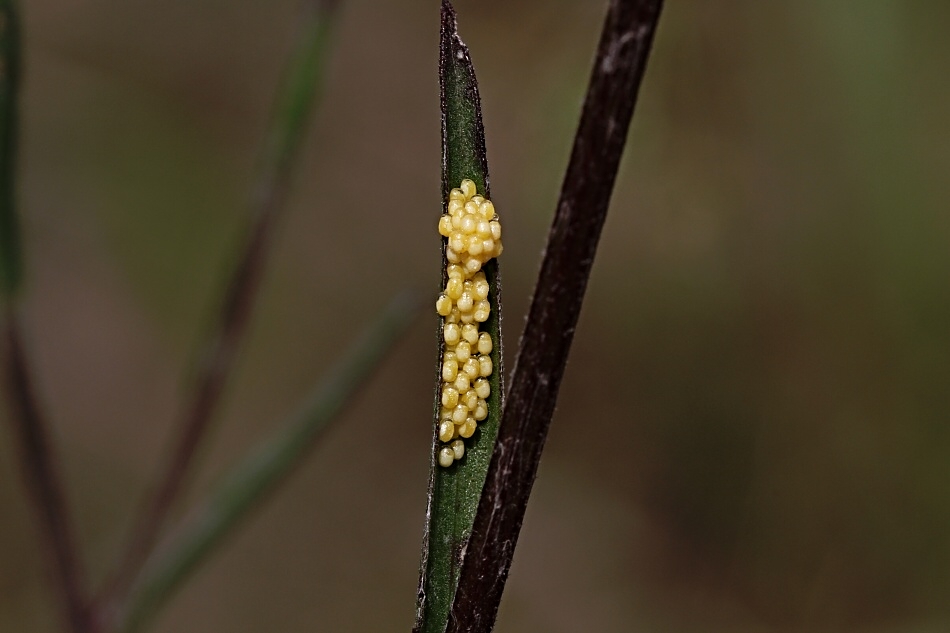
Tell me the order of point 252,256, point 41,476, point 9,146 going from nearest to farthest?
point 9,146 → point 41,476 → point 252,256

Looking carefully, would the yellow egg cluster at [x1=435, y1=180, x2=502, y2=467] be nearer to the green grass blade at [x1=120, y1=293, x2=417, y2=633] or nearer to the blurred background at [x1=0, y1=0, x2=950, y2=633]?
the green grass blade at [x1=120, y1=293, x2=417, y2=633]

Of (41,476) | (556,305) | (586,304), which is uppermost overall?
(556,305)

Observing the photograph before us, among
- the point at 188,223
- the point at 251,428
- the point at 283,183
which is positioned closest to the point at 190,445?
the point at 283,183

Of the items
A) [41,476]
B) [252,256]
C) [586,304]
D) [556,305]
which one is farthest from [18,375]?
[586,304]

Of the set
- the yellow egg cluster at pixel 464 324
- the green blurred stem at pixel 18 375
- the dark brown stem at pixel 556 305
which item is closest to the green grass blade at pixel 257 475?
the green blurred stem at pixel 18 375

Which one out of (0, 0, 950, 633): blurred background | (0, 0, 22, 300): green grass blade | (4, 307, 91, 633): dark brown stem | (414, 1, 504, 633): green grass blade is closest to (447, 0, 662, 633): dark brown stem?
(414, 1, 504, 633): green grass blade

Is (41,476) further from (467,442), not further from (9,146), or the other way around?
(467,442)

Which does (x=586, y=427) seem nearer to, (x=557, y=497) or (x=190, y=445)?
(x=557, y=497)
